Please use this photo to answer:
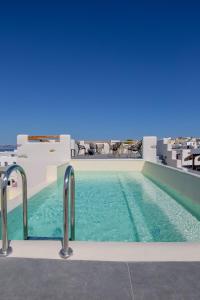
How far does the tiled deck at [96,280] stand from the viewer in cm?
143

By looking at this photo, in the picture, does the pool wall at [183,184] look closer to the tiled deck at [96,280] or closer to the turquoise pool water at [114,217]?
the turquoise pool water at [114,217]

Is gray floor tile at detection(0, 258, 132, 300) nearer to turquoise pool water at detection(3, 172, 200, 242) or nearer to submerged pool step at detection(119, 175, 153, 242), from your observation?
turquoise pool water at detection(3, 172, 200, 242)

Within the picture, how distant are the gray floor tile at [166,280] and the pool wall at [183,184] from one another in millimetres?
3106

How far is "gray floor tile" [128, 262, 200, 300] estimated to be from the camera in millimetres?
1434

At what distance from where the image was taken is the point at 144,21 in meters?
11.6

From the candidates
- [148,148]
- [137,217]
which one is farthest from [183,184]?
[148,148]

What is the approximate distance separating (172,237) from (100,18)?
11182mm

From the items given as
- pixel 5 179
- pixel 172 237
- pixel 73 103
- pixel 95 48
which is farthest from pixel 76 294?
pixel 73 103

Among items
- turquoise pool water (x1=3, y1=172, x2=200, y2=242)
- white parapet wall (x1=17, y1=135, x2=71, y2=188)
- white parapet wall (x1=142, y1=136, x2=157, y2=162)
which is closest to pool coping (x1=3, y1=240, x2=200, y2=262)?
turquoise pool water (x1=3, y1=172, x2=200, y2=242)

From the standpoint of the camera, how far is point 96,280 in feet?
5.16

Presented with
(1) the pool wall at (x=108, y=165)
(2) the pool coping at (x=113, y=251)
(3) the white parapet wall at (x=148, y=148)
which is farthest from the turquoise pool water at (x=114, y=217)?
(3) the white parapet wall at (x=148, y=148)

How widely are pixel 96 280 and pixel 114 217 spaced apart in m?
2.89

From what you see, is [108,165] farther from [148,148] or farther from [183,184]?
[183,184]

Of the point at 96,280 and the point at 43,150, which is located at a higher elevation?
the point at 43,150
